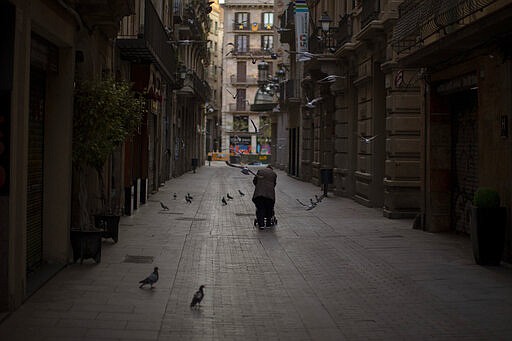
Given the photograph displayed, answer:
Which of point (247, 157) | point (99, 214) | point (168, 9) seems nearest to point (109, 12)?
point (99, 214)

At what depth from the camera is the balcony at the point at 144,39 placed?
662 inches

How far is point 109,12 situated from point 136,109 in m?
1.72

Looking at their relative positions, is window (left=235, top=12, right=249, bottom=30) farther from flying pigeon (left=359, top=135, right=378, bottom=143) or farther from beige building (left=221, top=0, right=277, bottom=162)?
flying pigeon (left=359, top=135, right=378, bottom=143)

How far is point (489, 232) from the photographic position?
35.0 ft

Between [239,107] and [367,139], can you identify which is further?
[239,107]

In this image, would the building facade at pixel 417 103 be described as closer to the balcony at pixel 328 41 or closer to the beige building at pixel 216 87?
the balcony at pixel 328 41

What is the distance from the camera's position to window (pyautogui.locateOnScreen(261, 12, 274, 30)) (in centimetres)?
8094

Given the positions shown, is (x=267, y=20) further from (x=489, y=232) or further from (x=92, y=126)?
(x=489, y=232)

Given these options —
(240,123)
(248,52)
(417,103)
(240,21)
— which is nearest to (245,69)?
(248,52)

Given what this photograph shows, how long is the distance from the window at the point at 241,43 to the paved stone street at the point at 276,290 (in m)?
68.1

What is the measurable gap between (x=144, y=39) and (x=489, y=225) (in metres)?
9.61

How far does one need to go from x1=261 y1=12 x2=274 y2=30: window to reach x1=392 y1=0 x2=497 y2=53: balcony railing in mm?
65291

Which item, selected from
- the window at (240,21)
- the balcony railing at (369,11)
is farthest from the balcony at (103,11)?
the window at (240,21)

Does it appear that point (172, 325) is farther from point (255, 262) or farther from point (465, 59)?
point (465, 59)
